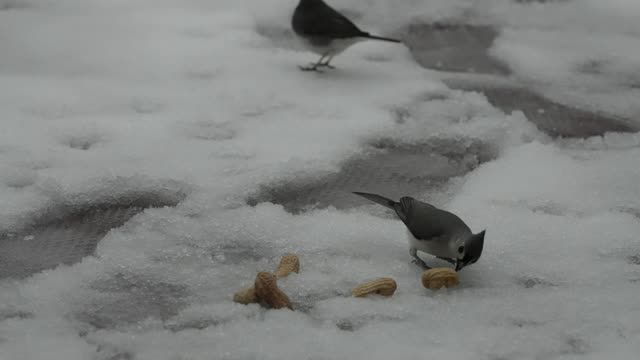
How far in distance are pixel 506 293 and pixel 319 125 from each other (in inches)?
62.2

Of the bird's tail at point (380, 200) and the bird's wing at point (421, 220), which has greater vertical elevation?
the bird's wing at point (421, 220)

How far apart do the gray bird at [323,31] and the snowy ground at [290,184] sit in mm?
153

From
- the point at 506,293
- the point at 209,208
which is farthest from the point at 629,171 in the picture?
the point at 209,208

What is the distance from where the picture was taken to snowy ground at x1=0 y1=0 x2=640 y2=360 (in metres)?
2.32

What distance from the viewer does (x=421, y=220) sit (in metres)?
2.69

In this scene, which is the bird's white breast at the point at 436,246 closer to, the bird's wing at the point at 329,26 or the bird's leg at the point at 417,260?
the bird's leg at the point at 417,260

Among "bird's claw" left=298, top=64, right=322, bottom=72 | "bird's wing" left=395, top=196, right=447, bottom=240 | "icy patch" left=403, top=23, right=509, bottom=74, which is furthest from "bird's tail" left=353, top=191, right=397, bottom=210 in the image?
"icy patch" left=403, top=23, right=509, bottom=74

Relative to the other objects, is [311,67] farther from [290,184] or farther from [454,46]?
[290,184]

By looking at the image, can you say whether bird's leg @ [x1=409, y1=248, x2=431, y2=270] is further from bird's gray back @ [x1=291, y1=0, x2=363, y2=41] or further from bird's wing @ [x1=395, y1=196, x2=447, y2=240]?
bird's gray back @ [x1=291, y1=0, x2=363, y2=41]

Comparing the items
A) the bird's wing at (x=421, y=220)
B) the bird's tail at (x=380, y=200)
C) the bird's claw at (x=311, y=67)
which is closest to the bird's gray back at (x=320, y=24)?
the bird's claw at (x=311, y=67)

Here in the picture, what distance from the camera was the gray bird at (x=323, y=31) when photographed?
4762mm

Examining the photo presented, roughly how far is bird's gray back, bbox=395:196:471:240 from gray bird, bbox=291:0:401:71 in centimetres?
217

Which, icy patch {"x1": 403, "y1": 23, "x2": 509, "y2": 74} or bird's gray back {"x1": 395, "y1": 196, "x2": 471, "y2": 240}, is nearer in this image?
bird's gray back {"x1": 395, "y1": 196, "x2": 471, "y2": 240}

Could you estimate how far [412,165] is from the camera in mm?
3555
